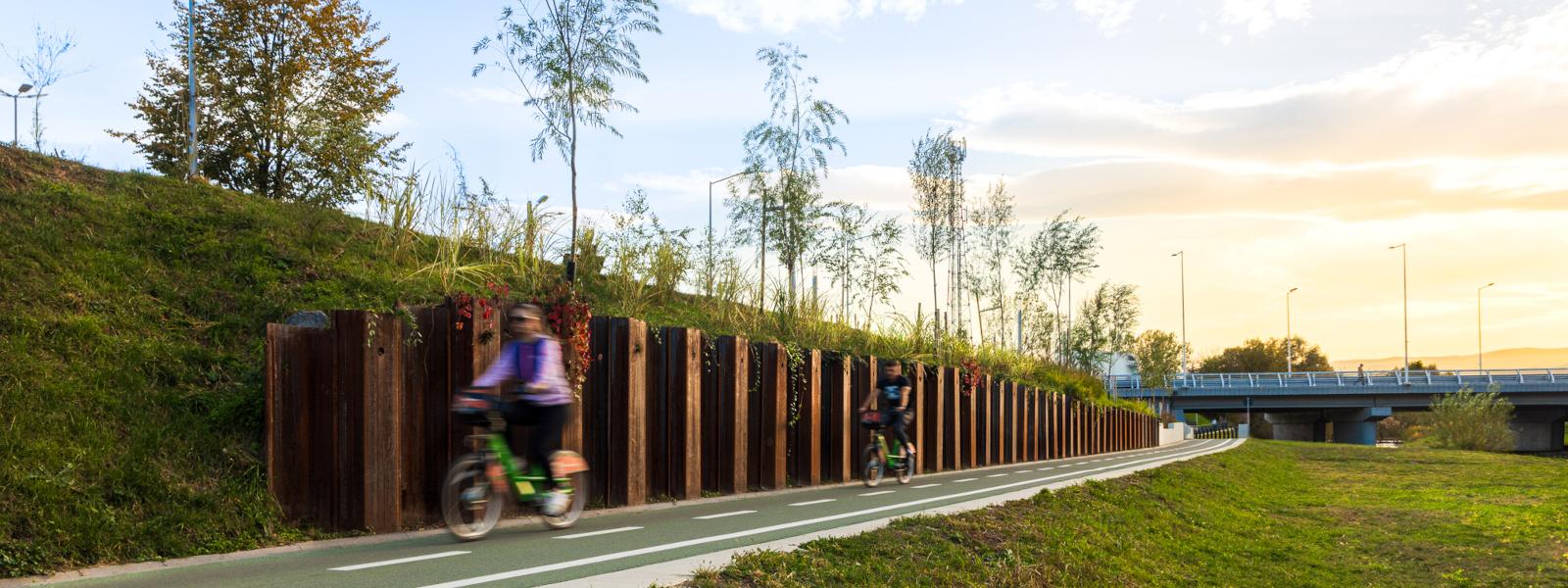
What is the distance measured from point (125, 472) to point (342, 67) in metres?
29.3

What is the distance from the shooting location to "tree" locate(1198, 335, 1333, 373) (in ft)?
407

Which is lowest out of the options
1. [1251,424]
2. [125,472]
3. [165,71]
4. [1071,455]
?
[1251,424]

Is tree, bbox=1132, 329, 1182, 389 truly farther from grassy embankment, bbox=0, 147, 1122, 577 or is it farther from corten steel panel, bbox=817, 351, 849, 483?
grassy embankment, bbox=0, 147, 1122, 577

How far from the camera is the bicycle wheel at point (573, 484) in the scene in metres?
9.31

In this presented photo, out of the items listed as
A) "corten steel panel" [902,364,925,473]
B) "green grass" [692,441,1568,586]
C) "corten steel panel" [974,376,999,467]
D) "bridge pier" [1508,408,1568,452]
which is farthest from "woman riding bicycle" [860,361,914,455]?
"bridge pier" [1508,408,1568,452]

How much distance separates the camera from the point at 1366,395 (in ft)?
243

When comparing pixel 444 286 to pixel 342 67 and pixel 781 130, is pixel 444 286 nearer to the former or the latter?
pixel 781 130

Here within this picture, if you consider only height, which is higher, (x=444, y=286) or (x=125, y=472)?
(x=444, y=286)

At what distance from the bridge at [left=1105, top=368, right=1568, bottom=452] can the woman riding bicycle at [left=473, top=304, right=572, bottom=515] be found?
64786mm

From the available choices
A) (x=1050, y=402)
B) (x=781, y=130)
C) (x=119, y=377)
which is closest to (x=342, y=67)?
(x=781, y=130)

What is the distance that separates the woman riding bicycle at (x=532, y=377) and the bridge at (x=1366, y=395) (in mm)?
64786

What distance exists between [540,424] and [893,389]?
320 inches

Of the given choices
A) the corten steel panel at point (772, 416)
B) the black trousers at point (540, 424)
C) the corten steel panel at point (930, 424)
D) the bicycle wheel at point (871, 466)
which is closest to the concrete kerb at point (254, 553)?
the black trousers at point (540, 424)

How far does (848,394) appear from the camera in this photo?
56.9ft
